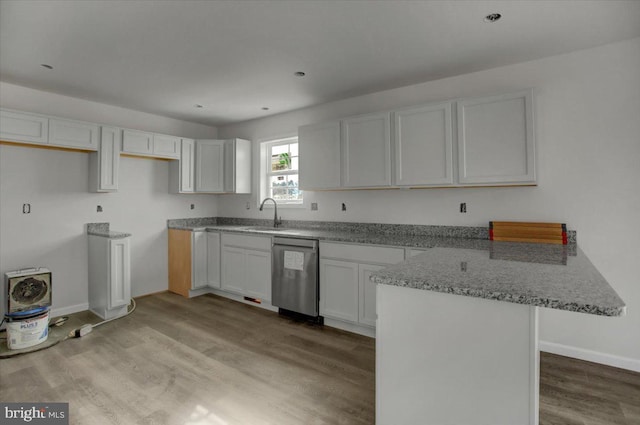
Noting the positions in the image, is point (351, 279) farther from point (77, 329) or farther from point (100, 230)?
point (100, 230)

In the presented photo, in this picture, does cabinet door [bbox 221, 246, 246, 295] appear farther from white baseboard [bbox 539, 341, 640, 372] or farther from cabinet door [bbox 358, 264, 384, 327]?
white baseboard [bbox 539, 341, 640, 372]

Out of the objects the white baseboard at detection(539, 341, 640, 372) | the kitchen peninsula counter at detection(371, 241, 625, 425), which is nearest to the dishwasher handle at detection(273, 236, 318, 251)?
the kitchen peninsula counter at detection(371, 241, 625, 425)

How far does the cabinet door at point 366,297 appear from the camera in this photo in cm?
300

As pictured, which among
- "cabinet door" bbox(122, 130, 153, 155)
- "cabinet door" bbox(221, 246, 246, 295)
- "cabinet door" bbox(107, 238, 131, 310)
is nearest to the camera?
"cabinet door" bbox(107, 238, 131, 310)

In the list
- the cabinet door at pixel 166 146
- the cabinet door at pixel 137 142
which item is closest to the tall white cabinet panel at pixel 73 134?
the cabinet door at pixel 137 142

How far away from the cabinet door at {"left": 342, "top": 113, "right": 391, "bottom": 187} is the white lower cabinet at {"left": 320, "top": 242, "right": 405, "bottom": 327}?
→ 72cm

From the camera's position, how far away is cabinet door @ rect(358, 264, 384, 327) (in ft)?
9.84

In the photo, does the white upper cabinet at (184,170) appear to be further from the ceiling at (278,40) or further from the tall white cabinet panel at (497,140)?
the tall white cabinet panel at (497,140)

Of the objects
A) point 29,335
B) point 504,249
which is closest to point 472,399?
point 504,249

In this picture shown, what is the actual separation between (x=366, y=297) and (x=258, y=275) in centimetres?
145

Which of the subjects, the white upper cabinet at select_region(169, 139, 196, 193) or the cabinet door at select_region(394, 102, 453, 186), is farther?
the white upper cabinet at select_region(169, 139, 196, 193)

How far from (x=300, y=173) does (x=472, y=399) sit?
3021mm

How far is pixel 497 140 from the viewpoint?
270cm

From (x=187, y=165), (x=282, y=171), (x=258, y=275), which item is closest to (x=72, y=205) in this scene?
(x=187, y=165)
